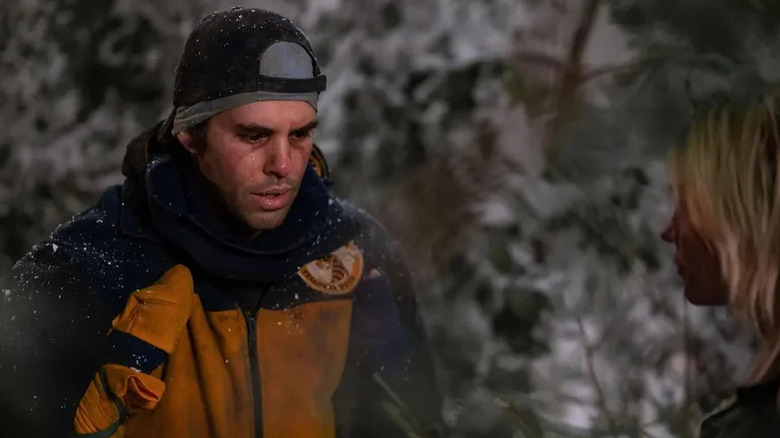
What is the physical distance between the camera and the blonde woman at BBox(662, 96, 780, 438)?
994 mm

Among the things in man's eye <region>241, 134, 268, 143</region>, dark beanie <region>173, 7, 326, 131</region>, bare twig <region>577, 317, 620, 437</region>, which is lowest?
bare twig <region>577, 317, 620, 437</region>

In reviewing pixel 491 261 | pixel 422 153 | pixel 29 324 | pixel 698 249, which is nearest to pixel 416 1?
pixel 422 153

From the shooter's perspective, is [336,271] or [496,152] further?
[496,152]

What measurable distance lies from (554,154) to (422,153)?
17 cm

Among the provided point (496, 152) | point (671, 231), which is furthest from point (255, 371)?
point (671, 231)

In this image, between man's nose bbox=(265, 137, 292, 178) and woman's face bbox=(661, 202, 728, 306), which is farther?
woman's face bbox=(661, 202, 728, 306)

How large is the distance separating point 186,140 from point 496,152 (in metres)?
0.41

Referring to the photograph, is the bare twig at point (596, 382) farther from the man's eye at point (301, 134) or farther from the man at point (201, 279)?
the man's eye at point (301, 134)

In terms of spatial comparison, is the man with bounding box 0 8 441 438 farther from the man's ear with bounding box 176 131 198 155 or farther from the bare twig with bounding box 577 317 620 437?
the bare twig with bounding box 577 317 620 437

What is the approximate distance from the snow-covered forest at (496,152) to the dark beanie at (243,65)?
0.24m

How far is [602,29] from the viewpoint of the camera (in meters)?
1.13

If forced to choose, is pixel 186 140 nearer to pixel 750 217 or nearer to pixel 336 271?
pixel 336 271

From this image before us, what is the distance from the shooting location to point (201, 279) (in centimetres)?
97

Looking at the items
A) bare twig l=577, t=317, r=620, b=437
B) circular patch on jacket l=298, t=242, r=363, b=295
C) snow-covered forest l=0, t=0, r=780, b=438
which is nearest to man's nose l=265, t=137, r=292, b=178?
circular patch on jacket l=298, t=242, r=363, b=295
